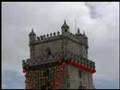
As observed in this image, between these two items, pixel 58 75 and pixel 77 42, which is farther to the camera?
pixel 77 42

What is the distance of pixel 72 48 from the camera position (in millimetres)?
64750

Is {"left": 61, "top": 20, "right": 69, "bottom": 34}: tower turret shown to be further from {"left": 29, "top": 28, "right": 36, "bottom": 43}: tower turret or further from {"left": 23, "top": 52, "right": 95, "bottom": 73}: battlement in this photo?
{"left": 29, "top": 28, "right": 36, "bottom": 43}: tower turret

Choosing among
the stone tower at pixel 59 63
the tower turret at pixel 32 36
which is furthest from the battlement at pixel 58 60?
the tower turret at pixel 32 36

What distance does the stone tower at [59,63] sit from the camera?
61.5 m

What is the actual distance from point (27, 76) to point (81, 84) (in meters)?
9.12

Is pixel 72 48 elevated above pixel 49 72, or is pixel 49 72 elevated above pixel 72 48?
pixel 72 48

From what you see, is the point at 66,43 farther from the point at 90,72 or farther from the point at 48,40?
the point at 90,72

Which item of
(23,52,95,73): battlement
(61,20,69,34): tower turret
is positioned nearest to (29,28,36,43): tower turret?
(23,52,95,73): battlement

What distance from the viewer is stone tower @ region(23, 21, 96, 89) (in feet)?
202

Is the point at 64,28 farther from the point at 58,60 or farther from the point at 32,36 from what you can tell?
the point at 32,36

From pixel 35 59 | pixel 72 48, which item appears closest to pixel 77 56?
pixel 72 48

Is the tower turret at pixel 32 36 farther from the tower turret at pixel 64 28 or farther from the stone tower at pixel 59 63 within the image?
the tower turret at pixel 64 28

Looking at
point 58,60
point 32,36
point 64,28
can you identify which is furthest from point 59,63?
point 32,36

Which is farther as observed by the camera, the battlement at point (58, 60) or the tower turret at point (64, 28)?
the tower turret at point (64, 28)
